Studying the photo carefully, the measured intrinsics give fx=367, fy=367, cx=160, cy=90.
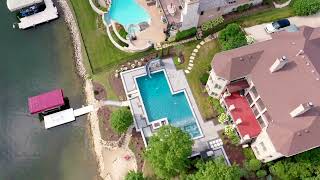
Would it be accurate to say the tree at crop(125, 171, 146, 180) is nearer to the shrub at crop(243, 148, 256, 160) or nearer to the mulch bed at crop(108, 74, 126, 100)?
the mulch bed at crop(108, 74, 126, 100)

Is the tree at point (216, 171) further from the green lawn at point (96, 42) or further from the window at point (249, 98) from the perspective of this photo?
the green lawn at point (96, 42)

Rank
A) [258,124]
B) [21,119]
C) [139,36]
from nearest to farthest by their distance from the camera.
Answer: [258,124]
[21,119]
[139,36]

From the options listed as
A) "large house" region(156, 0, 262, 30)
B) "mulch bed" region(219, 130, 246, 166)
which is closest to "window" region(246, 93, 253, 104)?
"mulch bed" region(219, 130, 246, 166)

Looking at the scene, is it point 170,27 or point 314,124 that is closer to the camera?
point 314,124

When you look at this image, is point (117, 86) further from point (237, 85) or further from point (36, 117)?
point (237, 85)

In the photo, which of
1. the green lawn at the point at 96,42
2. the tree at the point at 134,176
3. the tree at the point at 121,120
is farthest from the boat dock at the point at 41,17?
the tree at the point at 134,176

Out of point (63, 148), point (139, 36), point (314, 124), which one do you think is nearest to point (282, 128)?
point (314, 124)

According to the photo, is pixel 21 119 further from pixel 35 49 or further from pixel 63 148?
pixel 35 49
